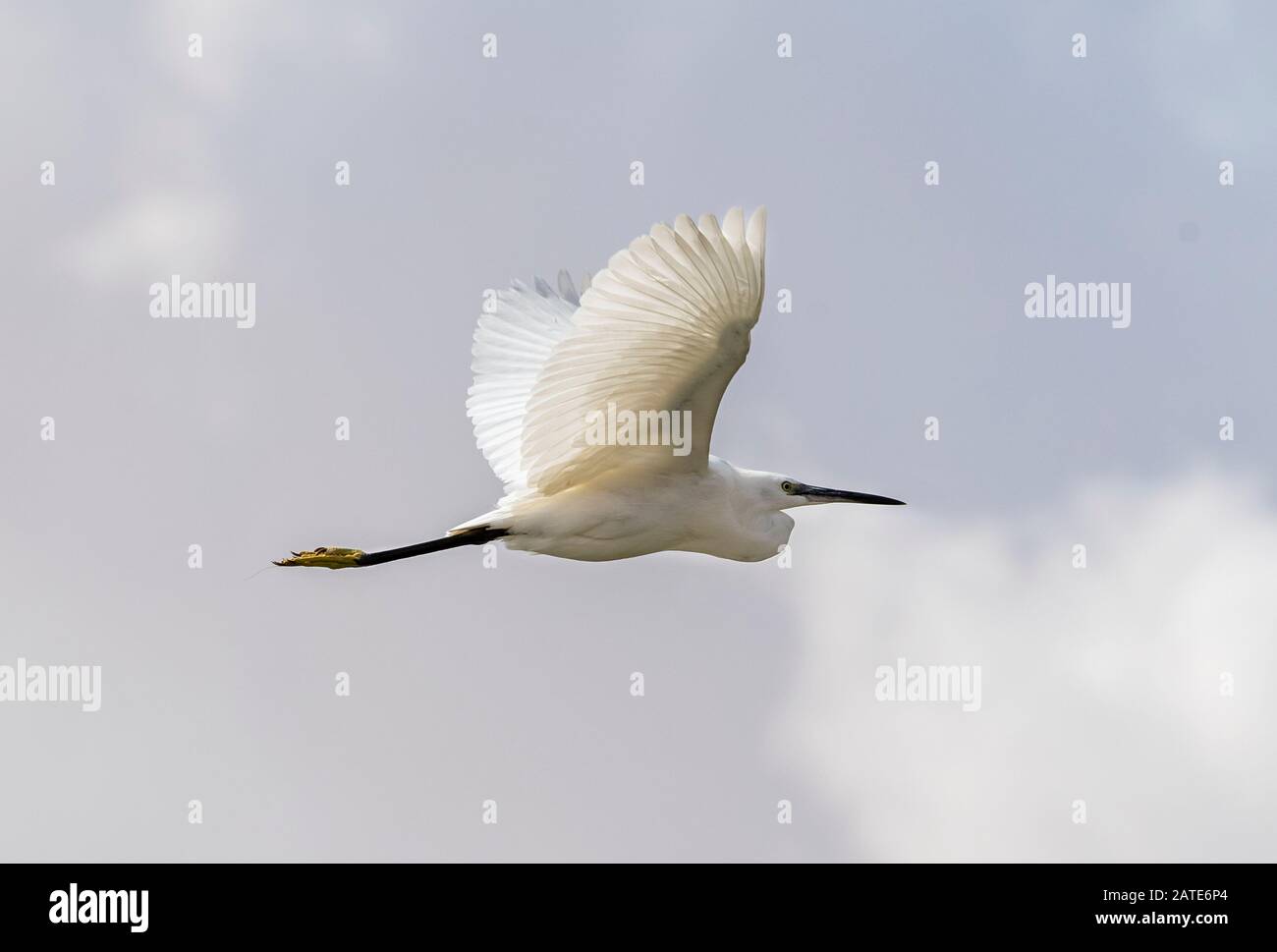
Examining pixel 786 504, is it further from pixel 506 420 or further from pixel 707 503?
pixel 506 420

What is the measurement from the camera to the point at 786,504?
9.18 meters

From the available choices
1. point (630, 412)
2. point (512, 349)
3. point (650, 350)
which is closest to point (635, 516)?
point (630, 412)

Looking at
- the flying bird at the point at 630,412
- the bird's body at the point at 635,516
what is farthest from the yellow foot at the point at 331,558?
the bird's body at the point at 635,516

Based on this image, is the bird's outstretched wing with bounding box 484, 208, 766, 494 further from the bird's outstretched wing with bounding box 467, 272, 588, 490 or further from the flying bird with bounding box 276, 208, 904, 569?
the bird's outstretched wing with bounding box 467, 272, 588, 490

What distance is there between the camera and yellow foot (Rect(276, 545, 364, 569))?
9211mm

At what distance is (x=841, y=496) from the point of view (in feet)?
31.5

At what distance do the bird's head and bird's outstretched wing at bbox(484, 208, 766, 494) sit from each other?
2.32 ft

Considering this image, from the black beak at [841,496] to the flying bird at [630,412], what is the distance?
1cm

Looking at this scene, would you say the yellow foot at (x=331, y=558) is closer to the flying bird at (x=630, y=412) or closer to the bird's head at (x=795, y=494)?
the flying bird at (x=630, y=412)

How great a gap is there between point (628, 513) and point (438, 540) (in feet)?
3.84

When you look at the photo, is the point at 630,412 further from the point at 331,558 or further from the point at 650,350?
the point at 331,558

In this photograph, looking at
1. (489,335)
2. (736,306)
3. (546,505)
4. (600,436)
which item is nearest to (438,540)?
(546,505)

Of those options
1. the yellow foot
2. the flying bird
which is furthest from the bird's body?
the yellow foot

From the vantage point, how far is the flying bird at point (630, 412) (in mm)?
7055
